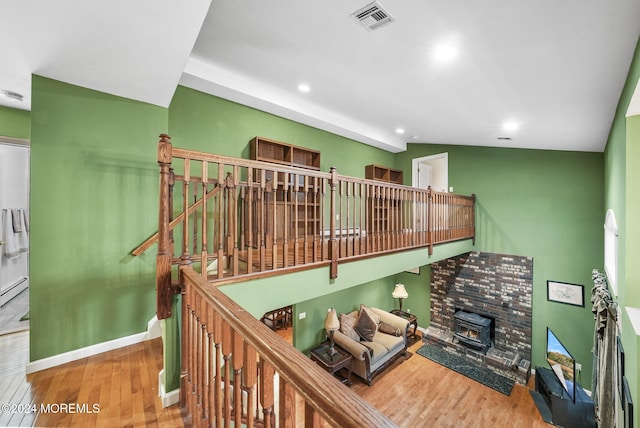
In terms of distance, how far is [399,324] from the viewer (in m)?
5.75

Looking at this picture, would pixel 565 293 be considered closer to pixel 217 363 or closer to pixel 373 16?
pixel 373 16

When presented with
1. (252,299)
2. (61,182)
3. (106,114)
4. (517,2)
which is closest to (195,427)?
(252,299)

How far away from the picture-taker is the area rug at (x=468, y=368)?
465 centimetres

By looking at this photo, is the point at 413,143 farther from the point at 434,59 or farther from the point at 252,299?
the point at 252,299

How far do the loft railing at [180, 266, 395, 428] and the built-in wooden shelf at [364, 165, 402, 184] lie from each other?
16.3ft

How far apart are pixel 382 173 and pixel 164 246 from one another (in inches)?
216

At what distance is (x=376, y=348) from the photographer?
16.5ft

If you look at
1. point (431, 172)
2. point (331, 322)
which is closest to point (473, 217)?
point (431, 172)

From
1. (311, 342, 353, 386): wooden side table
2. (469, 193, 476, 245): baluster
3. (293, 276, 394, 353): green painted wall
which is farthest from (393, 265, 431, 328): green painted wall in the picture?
(311, 342, 353, 386): wooden side table

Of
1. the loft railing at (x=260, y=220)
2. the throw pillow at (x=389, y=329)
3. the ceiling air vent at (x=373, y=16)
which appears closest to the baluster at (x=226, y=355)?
the loft railing at (x=260, y=220)

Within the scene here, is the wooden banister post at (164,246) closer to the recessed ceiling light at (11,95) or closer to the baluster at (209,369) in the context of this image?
the baluster at (209,369)

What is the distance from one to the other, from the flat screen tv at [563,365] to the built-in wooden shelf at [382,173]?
4.23m

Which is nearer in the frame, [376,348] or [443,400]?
[443,400]

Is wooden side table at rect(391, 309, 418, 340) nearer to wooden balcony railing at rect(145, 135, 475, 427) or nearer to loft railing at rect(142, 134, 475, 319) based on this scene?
loft railing at rect(142, 134, 475, 319)
